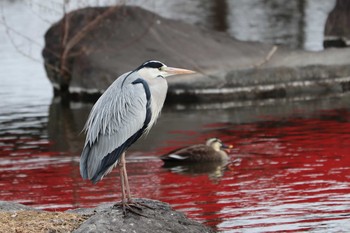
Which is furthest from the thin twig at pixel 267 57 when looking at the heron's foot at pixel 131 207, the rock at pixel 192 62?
the heron's foot at pixel 131 207

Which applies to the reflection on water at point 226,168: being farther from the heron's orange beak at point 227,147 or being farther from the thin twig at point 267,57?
the thin twig at point 267,57

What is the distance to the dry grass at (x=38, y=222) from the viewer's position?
29.2 ft

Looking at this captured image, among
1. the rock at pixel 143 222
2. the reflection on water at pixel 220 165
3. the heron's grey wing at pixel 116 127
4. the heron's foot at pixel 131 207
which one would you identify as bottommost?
the reflection on water at pixel 220 165

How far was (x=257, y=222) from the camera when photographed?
11438 millimetres

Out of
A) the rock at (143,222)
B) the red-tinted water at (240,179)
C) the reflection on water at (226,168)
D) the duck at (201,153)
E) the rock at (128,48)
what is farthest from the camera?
the rock at (128,48)

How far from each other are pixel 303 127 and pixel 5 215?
952cm

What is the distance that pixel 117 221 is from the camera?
902cm

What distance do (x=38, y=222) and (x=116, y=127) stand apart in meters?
1.04

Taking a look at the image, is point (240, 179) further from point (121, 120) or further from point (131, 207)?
point (121, 120)

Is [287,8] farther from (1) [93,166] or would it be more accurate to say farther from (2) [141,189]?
(1) [93,166]

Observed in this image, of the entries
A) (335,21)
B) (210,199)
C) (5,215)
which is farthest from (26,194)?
(335,21)

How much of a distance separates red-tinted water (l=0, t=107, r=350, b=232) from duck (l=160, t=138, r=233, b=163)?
153 millimetres

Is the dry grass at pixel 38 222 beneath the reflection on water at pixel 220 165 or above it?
above

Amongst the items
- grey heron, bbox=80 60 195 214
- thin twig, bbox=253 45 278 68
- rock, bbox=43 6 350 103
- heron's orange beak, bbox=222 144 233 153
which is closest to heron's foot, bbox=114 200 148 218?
grey heron, bbox=80 60 195 214
